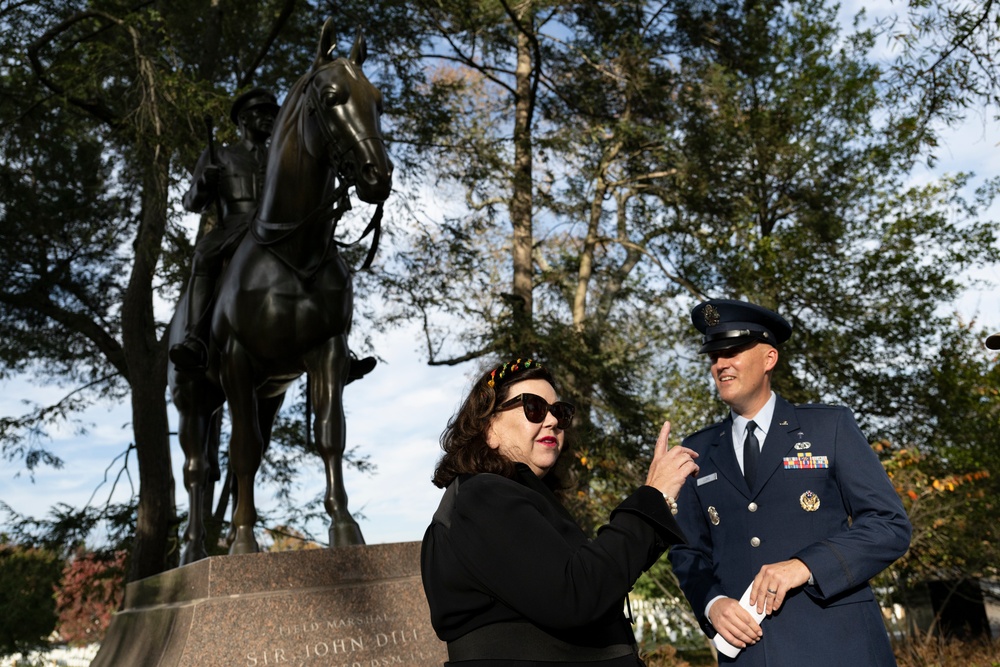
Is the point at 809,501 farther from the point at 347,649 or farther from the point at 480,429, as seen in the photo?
the point at 347,649

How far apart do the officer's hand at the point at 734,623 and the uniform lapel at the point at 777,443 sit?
0.38m

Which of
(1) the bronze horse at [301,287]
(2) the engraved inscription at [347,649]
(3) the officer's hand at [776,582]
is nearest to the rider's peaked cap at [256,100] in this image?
(1) the bronze horse at [301,287]

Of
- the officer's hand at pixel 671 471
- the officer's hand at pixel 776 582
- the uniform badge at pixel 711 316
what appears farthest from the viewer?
the uniform badge at pixel 711 316

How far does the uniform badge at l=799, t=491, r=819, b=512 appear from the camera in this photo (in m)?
2.88

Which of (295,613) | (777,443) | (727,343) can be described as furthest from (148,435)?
(777,443)

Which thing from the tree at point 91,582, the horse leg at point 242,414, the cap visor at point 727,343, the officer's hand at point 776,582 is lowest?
the officer's hand at point 776,582

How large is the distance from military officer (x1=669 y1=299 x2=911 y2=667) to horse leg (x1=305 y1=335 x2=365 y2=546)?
8.02ft

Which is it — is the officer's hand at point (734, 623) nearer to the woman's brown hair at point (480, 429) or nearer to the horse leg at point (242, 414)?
the woman's brown hair at point (480, 429)

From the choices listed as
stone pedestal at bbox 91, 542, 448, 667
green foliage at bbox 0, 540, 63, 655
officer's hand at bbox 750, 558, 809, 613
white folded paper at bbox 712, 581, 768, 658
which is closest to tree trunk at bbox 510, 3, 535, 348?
green foliage at bbox 0, 540, 63, 655

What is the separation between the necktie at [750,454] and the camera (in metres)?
2.99

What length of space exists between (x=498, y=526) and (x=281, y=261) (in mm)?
3856

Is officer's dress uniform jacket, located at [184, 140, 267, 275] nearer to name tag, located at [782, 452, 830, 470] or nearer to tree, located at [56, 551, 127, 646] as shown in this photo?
name tag, located at [782, 452, 830, 470]

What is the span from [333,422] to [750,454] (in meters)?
2.93

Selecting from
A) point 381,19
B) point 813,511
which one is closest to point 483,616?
point 813,511
